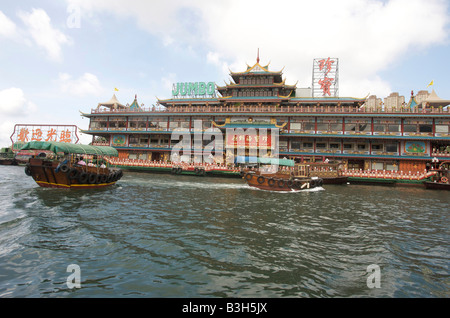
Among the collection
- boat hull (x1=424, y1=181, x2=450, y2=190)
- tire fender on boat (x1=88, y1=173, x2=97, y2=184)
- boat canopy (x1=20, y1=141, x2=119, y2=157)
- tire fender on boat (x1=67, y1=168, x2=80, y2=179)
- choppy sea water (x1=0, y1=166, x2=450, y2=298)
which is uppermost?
boat canopy (x1=20, y1=141, x2=119, y2=157)

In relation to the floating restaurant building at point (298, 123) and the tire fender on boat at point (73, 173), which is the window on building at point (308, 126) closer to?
the floating restaurant building at point (298, 123)

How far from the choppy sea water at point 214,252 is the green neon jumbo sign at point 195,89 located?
38.6 meters

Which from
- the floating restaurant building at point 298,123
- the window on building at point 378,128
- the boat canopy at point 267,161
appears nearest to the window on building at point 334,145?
the floating restaurant building at point 298,123

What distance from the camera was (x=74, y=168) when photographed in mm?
16297

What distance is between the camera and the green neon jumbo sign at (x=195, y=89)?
4709 cm

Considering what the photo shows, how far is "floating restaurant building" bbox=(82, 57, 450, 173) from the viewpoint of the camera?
Answer: 34.6 metres

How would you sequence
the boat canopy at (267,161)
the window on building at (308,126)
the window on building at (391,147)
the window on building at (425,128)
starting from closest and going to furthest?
the boat canopy at (267,161) → the window on building at (425,128) → the window on building at (391,147) → the window on building at (308,126)

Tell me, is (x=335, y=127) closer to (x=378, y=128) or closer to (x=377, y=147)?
(x=378, y=128)

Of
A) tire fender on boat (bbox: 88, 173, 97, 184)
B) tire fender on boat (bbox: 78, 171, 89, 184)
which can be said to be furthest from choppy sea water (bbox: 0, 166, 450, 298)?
tire fender on boat (bbox: 88, 173, 97, 184)

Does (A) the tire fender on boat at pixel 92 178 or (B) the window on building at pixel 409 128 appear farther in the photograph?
(B) the window on building at pixel 409 128

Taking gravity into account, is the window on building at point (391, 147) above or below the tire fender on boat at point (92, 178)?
above

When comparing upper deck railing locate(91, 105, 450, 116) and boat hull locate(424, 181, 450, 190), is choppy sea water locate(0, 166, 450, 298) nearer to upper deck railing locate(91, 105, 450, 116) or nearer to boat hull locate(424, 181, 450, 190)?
boat hull locate(424, 181, 450, 190)

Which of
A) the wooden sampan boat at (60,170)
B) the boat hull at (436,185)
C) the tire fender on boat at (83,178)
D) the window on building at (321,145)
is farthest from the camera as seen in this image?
the window on building at (321,145)

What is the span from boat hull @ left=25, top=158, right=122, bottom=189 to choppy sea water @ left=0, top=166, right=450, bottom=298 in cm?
441
